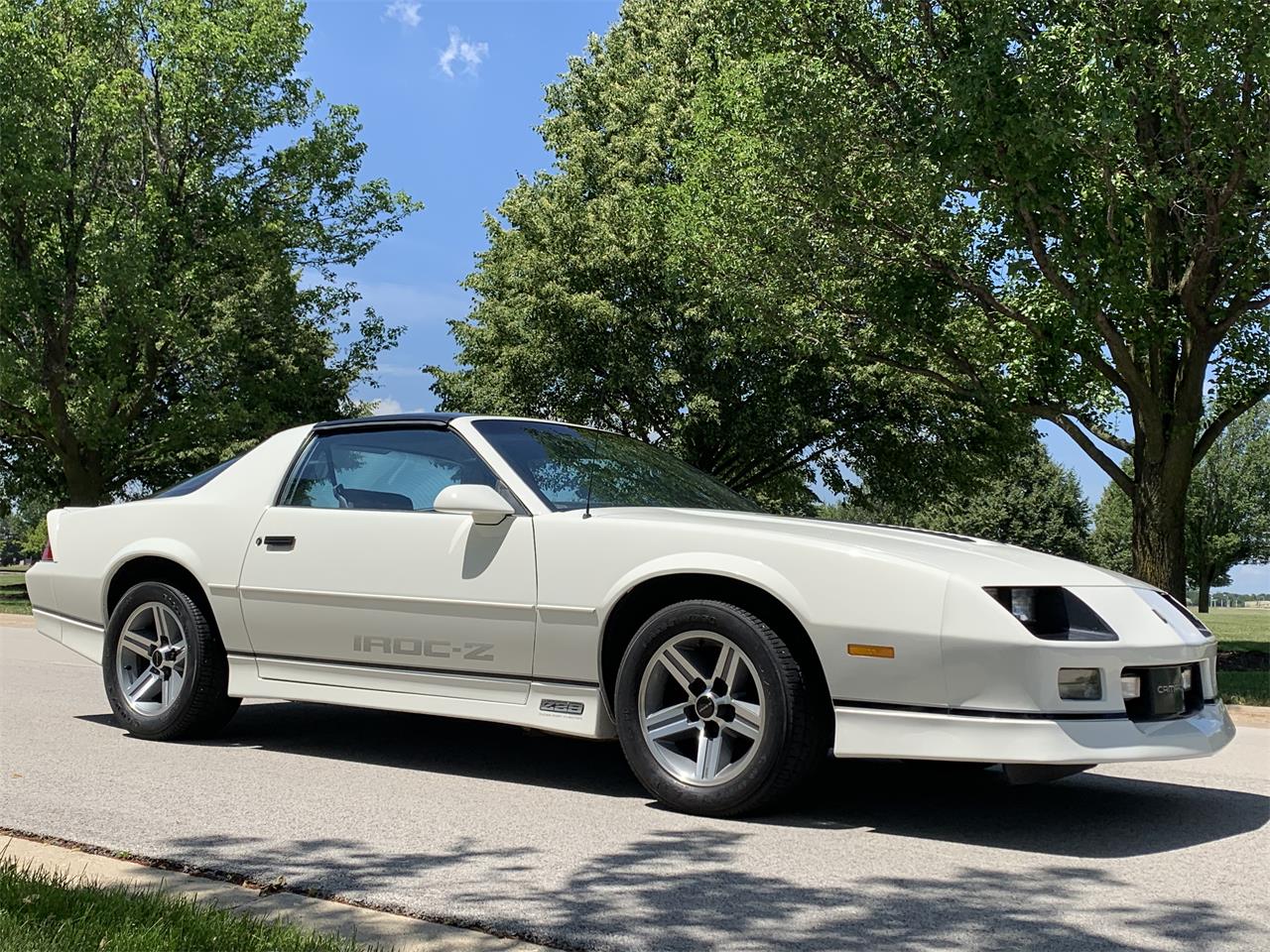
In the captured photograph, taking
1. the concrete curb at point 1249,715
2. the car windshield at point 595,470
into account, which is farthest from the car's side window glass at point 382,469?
the concrete curb at point 1249,715

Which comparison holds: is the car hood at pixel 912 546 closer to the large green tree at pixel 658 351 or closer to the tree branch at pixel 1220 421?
the tree branch at pixel 1220 421

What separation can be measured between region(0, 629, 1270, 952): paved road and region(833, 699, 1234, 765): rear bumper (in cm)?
34

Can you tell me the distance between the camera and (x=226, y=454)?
29.1m

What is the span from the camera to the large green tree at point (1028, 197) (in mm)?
12344

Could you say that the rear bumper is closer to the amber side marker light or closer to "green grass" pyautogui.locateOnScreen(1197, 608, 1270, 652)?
the amber side marker light

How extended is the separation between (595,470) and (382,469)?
1073mm

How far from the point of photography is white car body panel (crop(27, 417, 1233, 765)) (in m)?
4.32

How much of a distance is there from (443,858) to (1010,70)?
1081 centimetres

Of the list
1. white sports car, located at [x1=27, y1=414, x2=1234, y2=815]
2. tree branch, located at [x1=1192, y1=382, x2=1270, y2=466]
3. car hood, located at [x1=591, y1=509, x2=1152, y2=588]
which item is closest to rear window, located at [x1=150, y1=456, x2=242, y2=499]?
white sports car, located at [x1=27, y1=414, x2=1234, y2=815]

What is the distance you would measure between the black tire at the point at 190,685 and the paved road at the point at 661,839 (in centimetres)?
10

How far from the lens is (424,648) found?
550 centimetres

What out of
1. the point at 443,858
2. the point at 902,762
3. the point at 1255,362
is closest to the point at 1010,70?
the point at 1255,362

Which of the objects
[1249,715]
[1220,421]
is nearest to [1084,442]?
[1220,421]

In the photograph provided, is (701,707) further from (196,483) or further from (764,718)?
(196,483)
